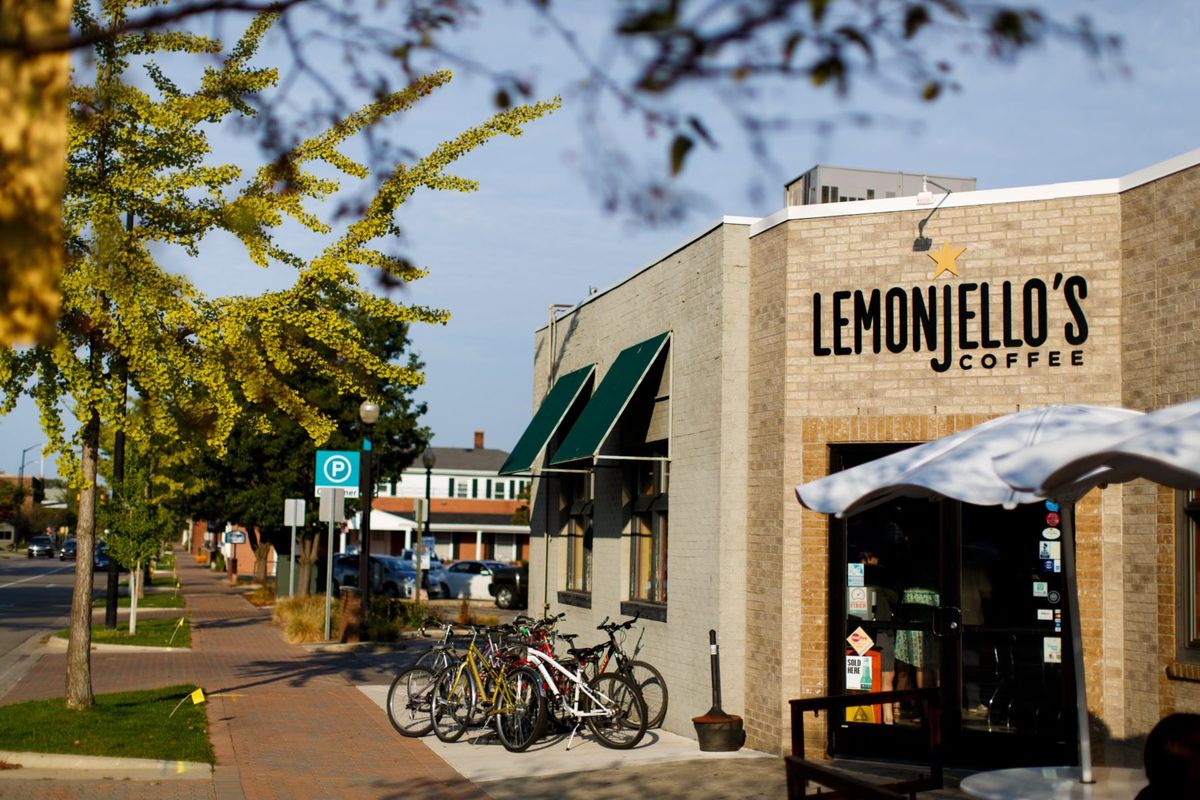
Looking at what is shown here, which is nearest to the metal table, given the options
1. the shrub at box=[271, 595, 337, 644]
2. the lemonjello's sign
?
the lemonjello's sign

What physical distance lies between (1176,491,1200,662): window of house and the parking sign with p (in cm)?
1599

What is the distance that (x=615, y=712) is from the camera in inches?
488

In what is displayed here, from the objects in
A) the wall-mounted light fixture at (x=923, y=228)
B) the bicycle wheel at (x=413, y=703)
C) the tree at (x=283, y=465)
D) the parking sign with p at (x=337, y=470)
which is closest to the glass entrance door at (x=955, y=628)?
the wall-mounted light fixture at (x=923, y=228)

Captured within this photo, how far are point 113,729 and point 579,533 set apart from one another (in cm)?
709

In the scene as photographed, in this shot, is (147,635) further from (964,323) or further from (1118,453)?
(1118,453)

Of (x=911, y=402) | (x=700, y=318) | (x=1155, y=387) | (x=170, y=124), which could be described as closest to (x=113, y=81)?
(x=170, y=124)

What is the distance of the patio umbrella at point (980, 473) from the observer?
638cm

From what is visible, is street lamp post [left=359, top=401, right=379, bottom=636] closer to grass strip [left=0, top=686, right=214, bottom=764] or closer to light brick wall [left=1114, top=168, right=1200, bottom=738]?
grass strip [left=0, top=686, right=214, bottom=764]

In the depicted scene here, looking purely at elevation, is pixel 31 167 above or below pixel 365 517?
above

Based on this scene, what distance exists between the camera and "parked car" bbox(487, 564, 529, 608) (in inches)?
1458

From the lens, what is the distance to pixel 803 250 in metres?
11.9

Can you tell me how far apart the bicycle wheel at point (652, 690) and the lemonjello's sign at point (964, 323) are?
3.65 metres

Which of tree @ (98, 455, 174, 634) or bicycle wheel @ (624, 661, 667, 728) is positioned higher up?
tree @ (98, 455, 174, 634)

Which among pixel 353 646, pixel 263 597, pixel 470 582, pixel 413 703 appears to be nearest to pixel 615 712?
pixel 413 703
